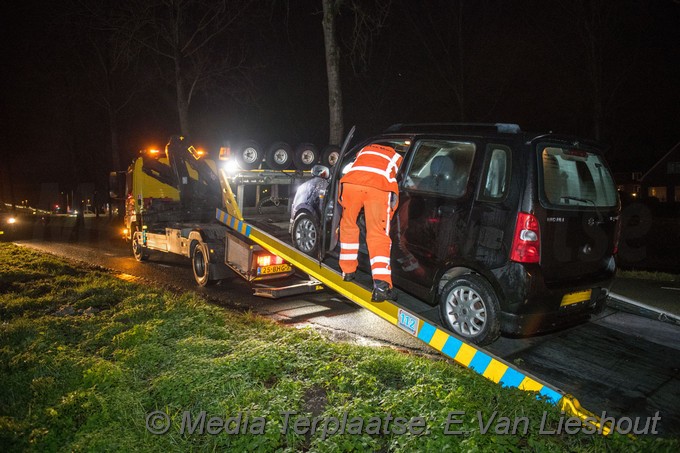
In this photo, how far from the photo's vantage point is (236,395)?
12.5ft

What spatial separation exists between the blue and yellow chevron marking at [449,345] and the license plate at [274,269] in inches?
64.7

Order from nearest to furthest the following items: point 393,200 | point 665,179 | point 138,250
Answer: point 393,200
point 138,250
point 665,179

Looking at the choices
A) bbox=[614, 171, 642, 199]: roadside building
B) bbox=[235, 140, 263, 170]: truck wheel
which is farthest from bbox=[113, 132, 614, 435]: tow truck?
bbox=[614, 171, 642, 199]: roadside building

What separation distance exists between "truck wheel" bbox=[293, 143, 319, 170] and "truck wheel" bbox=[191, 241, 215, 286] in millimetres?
2415

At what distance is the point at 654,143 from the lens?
5297cm

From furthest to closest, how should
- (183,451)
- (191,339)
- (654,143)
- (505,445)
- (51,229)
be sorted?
(654,143), (51,229), (191,339), (183,451), (505,445)

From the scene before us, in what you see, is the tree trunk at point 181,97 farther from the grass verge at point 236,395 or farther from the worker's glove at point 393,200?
the worker's glove at point 393,200

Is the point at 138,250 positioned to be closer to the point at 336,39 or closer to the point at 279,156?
the point at 279,156

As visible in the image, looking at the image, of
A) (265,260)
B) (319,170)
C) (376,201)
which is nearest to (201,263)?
(265,260)

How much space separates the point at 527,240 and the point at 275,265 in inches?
190

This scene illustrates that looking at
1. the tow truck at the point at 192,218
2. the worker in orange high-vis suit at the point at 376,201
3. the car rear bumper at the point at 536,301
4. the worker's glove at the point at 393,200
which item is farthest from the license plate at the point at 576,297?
the tow truck at the point at 192,218

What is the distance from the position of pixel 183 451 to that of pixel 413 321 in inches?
88.9

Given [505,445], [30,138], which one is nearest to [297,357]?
[505,445]

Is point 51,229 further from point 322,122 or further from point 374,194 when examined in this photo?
point 374,194
